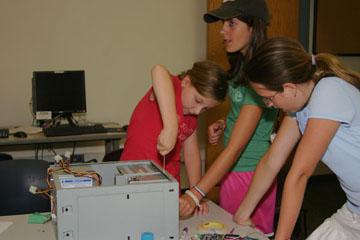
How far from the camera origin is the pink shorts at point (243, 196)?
1829 millimetres

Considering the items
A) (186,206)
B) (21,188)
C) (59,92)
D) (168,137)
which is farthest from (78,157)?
(168,137)

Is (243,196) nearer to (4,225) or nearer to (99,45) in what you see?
(4,225)

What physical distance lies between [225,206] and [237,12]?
2.98ft

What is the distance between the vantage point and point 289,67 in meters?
1.29

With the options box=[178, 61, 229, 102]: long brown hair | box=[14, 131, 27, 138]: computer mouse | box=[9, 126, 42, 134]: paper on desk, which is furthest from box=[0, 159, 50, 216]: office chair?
box=[9, 126, 42, 134]: paper on desk

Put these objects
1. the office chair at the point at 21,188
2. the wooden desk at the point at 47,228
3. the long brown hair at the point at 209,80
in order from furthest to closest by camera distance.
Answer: the office chair at the point at 21,188, the long brown hair at the point at 209,80, the wooden desk at the point at 47,228

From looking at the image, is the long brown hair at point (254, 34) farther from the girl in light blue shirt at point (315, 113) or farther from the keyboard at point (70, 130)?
the keyboard at point (70, 130)

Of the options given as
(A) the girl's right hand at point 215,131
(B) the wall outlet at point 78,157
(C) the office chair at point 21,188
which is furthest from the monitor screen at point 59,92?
(A) the girl's right hand at point 215,131

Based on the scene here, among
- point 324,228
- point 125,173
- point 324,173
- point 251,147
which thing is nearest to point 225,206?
point 251,147

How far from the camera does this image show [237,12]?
176cm

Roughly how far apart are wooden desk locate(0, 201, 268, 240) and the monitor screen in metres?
2.12

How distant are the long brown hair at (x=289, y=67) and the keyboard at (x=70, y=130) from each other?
2381 mm

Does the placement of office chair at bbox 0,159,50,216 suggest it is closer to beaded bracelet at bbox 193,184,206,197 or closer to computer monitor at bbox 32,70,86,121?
beaded bracelet at bbox 193,184,206,197

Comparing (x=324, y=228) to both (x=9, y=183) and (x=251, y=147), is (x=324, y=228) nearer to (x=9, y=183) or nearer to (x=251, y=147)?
(x=251, y=147)
